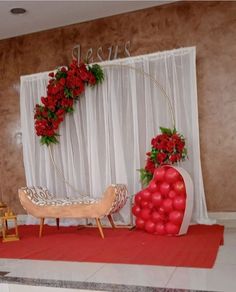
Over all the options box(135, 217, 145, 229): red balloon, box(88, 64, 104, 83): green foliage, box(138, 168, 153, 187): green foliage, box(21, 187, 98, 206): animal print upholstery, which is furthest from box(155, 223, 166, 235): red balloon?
box(88, 64, 104, 83): green foliage

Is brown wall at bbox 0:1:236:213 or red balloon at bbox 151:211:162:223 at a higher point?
brown wall at bbox 0:1:236:213

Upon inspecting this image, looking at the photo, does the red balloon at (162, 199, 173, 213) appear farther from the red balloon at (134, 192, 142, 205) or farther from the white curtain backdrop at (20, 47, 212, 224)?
the white curtain backdrop at (20, 47, 212, 224)

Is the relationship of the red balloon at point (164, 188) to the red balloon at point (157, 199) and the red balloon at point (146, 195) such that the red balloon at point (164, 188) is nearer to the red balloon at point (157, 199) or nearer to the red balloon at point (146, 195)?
the red balloon at point (157, 199)

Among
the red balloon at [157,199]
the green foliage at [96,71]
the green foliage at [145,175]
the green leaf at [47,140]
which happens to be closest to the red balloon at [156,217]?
the red balloon at [157,199]

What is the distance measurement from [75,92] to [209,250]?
2.74m

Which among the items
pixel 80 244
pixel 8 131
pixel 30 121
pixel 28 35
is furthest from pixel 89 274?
pixel 28 35

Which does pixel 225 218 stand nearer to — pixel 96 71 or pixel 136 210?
pixel 136 210

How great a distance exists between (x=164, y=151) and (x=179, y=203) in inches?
28.6

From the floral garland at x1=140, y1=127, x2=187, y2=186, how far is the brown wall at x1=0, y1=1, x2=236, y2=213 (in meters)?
0.48

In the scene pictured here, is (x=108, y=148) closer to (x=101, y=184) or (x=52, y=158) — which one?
(x=101, y=184)

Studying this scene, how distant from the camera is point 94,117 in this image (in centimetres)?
525

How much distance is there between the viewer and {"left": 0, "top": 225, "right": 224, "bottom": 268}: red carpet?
10.8ft

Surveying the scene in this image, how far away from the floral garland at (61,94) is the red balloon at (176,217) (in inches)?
82.2

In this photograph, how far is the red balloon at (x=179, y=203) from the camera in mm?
4078
